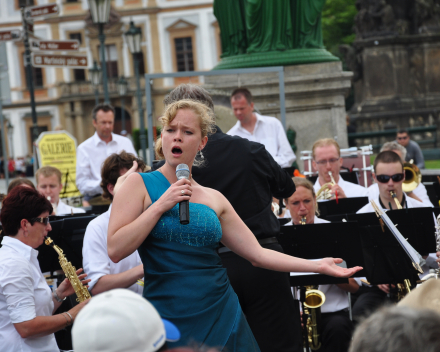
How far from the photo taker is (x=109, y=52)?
52.6 metres

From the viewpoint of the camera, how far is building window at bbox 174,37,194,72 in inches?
2015

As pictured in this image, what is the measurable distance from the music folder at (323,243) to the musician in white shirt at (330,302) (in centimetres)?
59

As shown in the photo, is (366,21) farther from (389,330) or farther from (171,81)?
(171,81)

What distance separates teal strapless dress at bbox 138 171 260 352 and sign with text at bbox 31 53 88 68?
290 inches

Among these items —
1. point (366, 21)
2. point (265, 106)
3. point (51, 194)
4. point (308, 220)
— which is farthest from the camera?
point (366, 21)

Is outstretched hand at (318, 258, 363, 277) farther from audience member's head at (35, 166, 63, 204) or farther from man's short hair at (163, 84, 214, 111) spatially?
audience member's head at (35, 166, 63, 204)

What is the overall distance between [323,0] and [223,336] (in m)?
8.87

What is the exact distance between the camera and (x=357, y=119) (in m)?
20.4

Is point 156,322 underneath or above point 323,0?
underneath

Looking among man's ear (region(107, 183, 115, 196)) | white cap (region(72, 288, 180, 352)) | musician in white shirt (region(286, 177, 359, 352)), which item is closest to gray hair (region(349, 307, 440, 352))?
white cap (region(72, 288, 180, 352))

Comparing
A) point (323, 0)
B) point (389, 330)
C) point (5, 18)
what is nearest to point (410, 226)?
point (389, 330)

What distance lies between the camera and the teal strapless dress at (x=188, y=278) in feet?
9.21

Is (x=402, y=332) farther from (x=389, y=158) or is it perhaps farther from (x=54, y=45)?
(x=54, y=45)

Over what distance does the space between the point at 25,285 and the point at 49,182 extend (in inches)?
134
